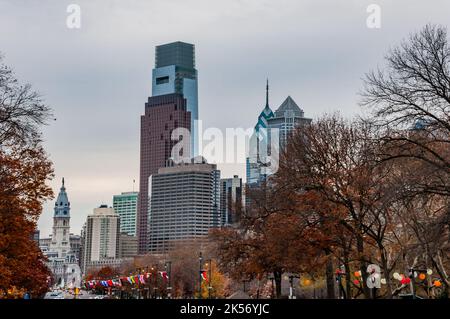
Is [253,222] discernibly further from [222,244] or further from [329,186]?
[329,186]

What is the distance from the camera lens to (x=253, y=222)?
Result: 65.5 meters

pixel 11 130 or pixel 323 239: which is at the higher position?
pixel 11 130

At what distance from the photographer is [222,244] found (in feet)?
233

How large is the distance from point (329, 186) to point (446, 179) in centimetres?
1232

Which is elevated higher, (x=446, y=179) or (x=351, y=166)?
(x=351, y=166)

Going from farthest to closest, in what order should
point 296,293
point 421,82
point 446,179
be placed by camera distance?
point 296,293
point 446,179
point 421,82
